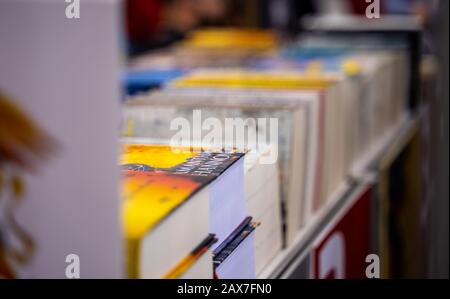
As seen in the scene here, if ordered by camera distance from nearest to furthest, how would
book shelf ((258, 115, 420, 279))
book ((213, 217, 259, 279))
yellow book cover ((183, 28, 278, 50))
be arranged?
book ((213, 217, 259, 279)) → book shelf ((258, 115, 420, 279)) → yellow book cover ((183, 28, 278, 50))

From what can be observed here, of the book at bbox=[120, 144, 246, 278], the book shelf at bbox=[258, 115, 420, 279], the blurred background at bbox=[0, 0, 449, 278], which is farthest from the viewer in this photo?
the book shelf at bbox=[258, 115, 420, 279]

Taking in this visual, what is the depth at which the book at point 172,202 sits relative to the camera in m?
0.97

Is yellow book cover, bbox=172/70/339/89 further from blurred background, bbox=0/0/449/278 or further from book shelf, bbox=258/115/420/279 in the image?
blurred background, bbox=0/0/449/278

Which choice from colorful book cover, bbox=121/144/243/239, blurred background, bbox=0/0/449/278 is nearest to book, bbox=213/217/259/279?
colorful book cover, bbox=121/144/243/239

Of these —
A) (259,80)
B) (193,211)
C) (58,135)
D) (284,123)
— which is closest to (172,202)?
(193,211)

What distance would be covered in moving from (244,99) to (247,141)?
14.0 inches

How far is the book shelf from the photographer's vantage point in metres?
1.56

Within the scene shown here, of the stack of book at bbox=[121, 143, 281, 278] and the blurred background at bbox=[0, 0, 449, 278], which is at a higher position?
the blurred background at bbox=[0, 0, 449, 278]

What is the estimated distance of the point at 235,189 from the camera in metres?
1.29

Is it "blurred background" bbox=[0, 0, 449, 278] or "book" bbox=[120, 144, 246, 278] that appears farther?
"book" bbox=[120, 144, 246, 278]

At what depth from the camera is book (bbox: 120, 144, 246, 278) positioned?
965 mm

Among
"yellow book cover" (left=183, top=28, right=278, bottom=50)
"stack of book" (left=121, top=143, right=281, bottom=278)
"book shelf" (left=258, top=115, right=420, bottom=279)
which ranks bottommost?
"book shelf" (left=258, top=115, right=420, bottom=279)

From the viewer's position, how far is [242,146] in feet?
4.74

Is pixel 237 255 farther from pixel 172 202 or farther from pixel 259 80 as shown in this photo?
pixel 259 80
